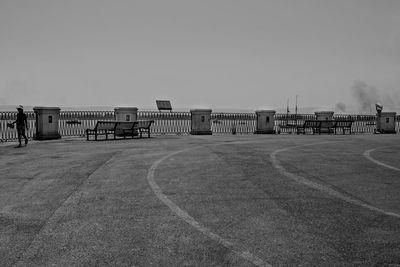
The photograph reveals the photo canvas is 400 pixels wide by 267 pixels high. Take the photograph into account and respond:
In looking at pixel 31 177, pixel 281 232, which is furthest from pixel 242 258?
pixel 31 177

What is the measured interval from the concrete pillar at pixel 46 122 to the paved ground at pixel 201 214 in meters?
11.0

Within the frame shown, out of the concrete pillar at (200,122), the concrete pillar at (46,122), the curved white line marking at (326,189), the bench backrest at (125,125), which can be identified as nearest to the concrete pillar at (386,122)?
the concrete pillar at (200,122)

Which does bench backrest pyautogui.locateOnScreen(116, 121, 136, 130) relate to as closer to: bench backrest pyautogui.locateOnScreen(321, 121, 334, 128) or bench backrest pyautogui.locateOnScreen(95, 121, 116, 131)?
bench backrest pyautogui.locateOnScreen(95, 121, 116, 131)

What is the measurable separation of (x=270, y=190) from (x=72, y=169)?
505 cm

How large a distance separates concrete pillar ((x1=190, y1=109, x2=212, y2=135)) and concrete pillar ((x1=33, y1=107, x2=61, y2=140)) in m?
8.45

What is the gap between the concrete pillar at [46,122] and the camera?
1992 cm

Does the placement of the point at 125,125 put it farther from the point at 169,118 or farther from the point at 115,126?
the point at 169,118

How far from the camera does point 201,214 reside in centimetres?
526

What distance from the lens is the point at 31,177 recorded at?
27.0 feet

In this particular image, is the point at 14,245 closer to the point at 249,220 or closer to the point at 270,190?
the point at 249,220

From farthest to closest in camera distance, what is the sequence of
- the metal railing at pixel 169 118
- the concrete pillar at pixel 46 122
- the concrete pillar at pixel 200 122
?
the metal railing at pixel 169 118, the concrete pillar at pixel 200 122, the concrete pillar at pixel 46 122

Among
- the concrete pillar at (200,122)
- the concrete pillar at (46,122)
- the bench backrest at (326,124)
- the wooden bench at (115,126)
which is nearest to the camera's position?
the wooden bench at (115,126)

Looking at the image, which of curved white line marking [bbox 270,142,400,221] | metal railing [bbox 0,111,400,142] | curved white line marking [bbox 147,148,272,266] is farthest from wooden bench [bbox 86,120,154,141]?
curved white line marking [bbox 147,148,272,266]

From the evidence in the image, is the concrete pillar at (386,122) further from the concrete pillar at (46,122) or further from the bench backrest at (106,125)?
the concrete pillar at (46,122)
